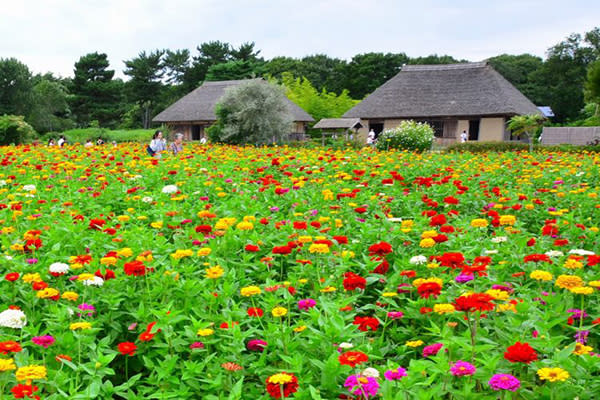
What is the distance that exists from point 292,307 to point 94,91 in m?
51.2

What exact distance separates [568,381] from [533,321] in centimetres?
30

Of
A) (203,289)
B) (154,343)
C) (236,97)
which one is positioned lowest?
(154,343)

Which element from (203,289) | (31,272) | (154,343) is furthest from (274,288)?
(31,272)

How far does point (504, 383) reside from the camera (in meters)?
1.59

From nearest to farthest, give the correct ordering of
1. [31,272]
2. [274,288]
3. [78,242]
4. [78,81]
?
[274,288], [31,272], [78,242], [78,81]

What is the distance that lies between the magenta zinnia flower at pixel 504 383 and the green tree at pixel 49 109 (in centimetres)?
4708

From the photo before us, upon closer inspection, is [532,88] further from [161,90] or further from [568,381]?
[568,381]

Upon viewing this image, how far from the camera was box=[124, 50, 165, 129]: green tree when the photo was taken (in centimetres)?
5391

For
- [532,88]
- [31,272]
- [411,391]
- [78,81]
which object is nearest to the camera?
[411,391]

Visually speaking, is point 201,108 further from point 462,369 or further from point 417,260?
point 462,369

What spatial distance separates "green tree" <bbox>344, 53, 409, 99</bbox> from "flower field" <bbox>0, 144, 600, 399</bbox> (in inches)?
2180

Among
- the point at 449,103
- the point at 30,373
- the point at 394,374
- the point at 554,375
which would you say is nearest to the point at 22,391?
the point at 30,373

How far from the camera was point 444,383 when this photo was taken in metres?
1.71

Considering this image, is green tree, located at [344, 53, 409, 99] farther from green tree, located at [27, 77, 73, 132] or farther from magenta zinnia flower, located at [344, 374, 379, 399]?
magenta zinnia flower, located at [344, 374, 379, 399]
